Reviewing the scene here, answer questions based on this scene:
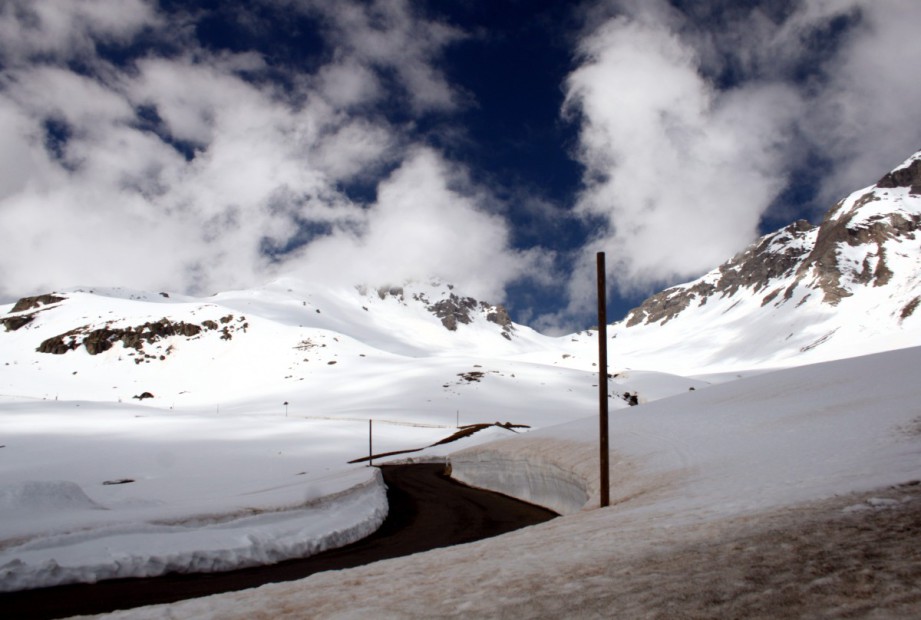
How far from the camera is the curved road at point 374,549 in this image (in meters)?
9.29

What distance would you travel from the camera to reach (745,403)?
67.0ft

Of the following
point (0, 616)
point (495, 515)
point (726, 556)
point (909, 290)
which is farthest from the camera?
point (909, 290)

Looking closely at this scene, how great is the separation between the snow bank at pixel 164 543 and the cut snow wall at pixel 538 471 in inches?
258

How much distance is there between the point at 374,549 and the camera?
1479 centimetres

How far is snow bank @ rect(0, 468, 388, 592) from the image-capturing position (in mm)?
10305

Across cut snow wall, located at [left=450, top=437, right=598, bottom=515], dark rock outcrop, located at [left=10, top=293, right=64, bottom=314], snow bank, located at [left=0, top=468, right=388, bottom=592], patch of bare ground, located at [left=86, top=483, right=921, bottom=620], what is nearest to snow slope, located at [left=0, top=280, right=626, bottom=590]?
snow bank, located at [left=0, top=468, right=388, bottom=592]

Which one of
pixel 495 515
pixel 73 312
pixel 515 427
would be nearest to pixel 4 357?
pixel 73 312

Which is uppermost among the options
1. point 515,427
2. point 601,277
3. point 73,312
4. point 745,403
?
point 73,312

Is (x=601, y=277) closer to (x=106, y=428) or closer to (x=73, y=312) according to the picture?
(x=106, y=428)

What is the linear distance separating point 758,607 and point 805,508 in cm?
308

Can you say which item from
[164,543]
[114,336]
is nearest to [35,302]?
[114,336]

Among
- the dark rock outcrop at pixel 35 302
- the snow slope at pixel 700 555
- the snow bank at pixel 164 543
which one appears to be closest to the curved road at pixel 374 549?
the snow bank at pixel 164 543

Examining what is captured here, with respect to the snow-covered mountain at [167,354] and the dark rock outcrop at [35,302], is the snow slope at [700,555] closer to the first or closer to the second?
the snow-covered mountain at [167,354]

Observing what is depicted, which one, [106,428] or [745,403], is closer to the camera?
[745,403]
